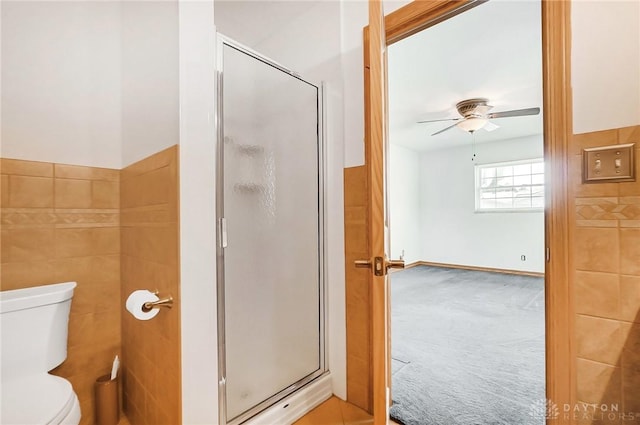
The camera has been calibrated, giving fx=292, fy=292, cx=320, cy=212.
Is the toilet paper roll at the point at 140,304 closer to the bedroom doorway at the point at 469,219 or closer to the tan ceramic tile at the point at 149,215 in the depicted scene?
the tan ceramic tile at the point at 149,215

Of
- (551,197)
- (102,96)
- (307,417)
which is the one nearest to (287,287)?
(307,417)

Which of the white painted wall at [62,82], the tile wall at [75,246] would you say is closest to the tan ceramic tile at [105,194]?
the tile wall at [75,246]

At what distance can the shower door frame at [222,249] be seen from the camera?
1.24 metres

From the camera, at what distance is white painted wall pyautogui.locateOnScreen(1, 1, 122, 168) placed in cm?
133

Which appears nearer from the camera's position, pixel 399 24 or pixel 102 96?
pixel 399 24

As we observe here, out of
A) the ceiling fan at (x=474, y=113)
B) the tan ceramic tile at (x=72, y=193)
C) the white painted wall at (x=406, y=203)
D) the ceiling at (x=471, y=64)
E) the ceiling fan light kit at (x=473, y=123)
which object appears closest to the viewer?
the tan ceramic tile at (x=72, y=193)

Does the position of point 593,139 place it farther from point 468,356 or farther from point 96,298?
point 96,298

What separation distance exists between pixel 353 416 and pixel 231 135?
151 centimetres

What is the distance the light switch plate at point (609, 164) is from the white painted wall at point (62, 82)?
83.9 inches

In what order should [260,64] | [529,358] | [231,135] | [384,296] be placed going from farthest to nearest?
[529,358] < [260,64] < [231,135] < [384,296]

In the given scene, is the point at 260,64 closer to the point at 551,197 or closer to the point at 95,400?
the point at 551,197

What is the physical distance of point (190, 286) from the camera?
3.63ft

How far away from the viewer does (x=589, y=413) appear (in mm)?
1015

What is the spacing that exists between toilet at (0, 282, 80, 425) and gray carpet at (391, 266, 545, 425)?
4.73ft
